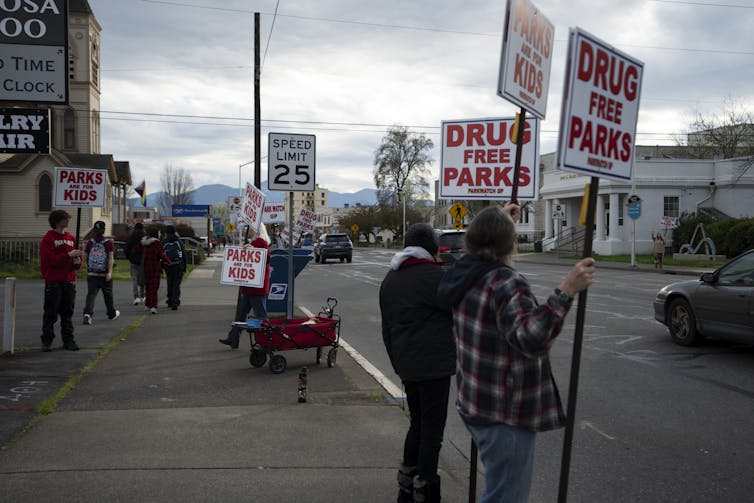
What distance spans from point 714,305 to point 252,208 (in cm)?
717

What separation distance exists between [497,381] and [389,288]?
148 cm

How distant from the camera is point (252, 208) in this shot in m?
12.2

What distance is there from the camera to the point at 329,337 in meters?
8.98

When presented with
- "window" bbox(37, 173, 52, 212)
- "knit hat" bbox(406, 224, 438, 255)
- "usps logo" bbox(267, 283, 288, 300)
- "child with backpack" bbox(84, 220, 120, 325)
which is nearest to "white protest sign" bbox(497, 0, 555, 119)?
"knit hat" bbox(406, 224, 438, 255)

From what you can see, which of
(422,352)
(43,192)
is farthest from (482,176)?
(43,192)

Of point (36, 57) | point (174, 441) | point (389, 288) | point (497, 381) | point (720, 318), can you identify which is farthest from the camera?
point (720, 318)

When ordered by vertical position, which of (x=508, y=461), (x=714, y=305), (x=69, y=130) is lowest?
(x=714, y=305)

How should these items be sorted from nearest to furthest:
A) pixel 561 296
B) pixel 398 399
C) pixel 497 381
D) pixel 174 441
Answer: pixel 561 296 → pixel 497 381 → pixel 174 441 → pixel 398 399

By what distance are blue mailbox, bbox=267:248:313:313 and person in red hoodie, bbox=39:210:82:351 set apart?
4452 mm

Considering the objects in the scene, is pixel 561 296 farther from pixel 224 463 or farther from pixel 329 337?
pixel 329 337

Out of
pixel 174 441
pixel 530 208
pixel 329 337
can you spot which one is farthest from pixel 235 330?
pixel 530 208

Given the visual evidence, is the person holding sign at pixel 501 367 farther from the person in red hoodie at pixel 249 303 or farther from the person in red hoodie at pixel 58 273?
the person in red hoodie at pixel 58 273

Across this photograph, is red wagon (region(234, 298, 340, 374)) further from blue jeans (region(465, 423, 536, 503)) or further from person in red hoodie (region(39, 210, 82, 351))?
blue jeans (region(465, 423, 536, 503))

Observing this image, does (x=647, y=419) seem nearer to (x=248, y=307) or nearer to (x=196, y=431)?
(x=196, y=431)
